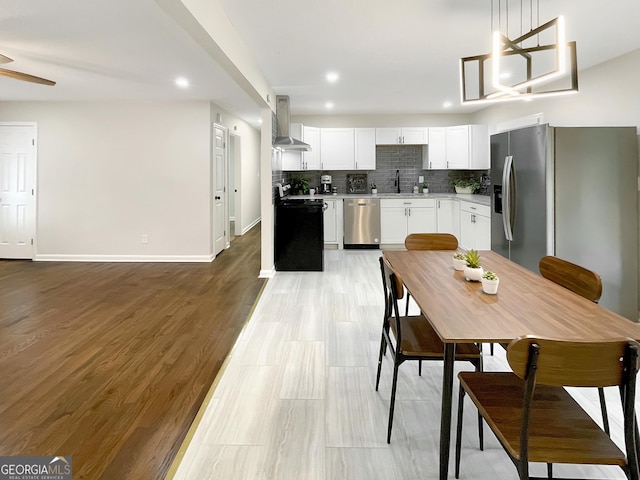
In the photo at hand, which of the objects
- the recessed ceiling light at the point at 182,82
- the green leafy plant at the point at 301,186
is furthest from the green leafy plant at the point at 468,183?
the recessed ceiling light at the point at 182,82

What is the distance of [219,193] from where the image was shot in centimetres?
712

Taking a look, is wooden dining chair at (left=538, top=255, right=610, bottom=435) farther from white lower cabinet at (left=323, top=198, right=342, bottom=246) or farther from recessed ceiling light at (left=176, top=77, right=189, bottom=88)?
white lower cabinet at (left=323, top=198, right=342, bottom=246)

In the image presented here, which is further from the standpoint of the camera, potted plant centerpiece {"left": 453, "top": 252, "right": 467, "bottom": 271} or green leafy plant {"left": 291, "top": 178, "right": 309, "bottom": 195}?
green leafy plant {"left": 291, "top": 178, "right": 309, "bottom": 195}

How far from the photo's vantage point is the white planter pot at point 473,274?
2.26 metres

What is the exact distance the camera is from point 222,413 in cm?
229

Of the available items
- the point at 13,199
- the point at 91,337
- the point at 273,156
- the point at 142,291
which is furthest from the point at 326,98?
the point at 13,199

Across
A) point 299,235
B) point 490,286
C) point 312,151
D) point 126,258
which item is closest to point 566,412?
point 490,286

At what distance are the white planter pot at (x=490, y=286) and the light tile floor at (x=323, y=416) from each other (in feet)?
2.35

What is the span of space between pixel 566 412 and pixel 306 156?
6635mm

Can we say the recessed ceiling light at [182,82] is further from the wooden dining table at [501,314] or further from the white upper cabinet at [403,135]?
the wooden dining table at [501,314]

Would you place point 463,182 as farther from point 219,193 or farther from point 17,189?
point 17,189

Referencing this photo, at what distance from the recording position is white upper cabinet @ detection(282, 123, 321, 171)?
25.0ft

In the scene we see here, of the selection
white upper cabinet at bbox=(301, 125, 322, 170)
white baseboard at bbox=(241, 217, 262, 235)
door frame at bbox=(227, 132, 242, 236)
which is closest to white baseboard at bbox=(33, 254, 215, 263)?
door frame at bbox=(227, 132, 242, 236)

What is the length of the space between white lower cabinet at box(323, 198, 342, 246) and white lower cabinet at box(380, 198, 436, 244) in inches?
28.5
